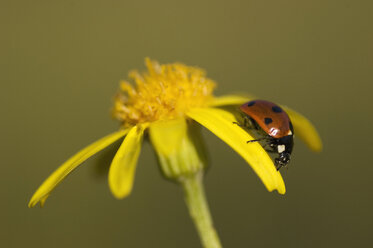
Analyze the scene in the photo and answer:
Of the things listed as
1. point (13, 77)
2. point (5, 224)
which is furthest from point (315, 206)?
point (13, 77)

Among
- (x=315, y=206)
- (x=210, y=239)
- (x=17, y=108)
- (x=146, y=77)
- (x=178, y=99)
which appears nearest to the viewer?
(x=210, y=239)

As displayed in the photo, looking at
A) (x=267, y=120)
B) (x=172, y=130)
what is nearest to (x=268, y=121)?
(x=267, y=120)

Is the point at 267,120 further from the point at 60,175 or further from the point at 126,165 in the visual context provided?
the point at 60,175

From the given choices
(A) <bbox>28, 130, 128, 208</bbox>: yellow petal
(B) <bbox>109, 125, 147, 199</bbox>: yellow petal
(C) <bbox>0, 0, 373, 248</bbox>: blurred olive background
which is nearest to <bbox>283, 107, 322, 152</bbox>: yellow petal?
(B) <bbox>109, 125, 147, 199</bbox>: yellow petal

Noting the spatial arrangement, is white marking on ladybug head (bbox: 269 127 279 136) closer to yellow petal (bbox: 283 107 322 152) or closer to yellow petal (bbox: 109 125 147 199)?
yellow petal (bbox: 283 107 322 152)

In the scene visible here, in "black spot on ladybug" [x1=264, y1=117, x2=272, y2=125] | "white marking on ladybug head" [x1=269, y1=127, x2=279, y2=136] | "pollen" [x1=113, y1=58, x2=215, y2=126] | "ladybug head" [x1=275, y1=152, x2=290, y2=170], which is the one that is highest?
"pollen" [x1=113, y1=58, x2=215, y2=126]

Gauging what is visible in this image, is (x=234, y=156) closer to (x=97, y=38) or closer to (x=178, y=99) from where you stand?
(x=97, y=38)

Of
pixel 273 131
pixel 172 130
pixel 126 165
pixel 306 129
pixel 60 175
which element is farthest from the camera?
pixel 306 129
